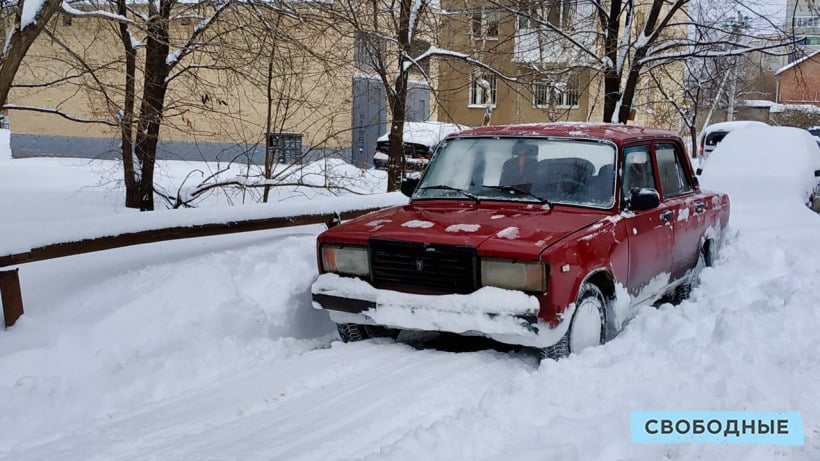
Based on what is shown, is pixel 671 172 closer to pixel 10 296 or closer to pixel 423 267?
pixel 423 267

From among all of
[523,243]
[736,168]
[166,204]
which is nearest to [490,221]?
[523,243]

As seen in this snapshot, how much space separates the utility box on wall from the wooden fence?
3.54 meters

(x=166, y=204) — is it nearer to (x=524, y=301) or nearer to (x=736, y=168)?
(x=524, y=301)

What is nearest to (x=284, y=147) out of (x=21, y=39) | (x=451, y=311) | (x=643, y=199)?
(x=21, y=39)

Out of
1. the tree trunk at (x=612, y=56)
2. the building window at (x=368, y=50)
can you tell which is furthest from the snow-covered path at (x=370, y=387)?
the tree trunk at (x=612, y=56)

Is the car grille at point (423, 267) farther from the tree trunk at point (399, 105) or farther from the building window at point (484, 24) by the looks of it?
the building window at point (484, 24)

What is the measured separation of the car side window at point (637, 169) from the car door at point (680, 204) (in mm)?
184

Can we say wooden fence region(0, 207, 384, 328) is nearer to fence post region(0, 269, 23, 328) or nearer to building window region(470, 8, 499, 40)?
fence post region(0, 269, 23, 328)

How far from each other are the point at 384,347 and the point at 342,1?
5.55 m

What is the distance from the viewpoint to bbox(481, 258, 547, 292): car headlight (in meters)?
4.43

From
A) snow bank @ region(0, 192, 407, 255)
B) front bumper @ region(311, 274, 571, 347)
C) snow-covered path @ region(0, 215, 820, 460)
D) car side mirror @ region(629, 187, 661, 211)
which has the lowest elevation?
snow-covered path @ region(0, 215, 820, 460)

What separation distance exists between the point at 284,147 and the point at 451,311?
22.3 feet

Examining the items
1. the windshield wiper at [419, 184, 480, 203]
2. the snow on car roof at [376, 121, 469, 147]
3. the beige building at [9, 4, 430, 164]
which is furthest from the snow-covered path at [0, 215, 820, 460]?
the snow on car roof at [376, 121, 469, 147]

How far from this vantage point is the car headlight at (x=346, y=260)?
16.4 ft
